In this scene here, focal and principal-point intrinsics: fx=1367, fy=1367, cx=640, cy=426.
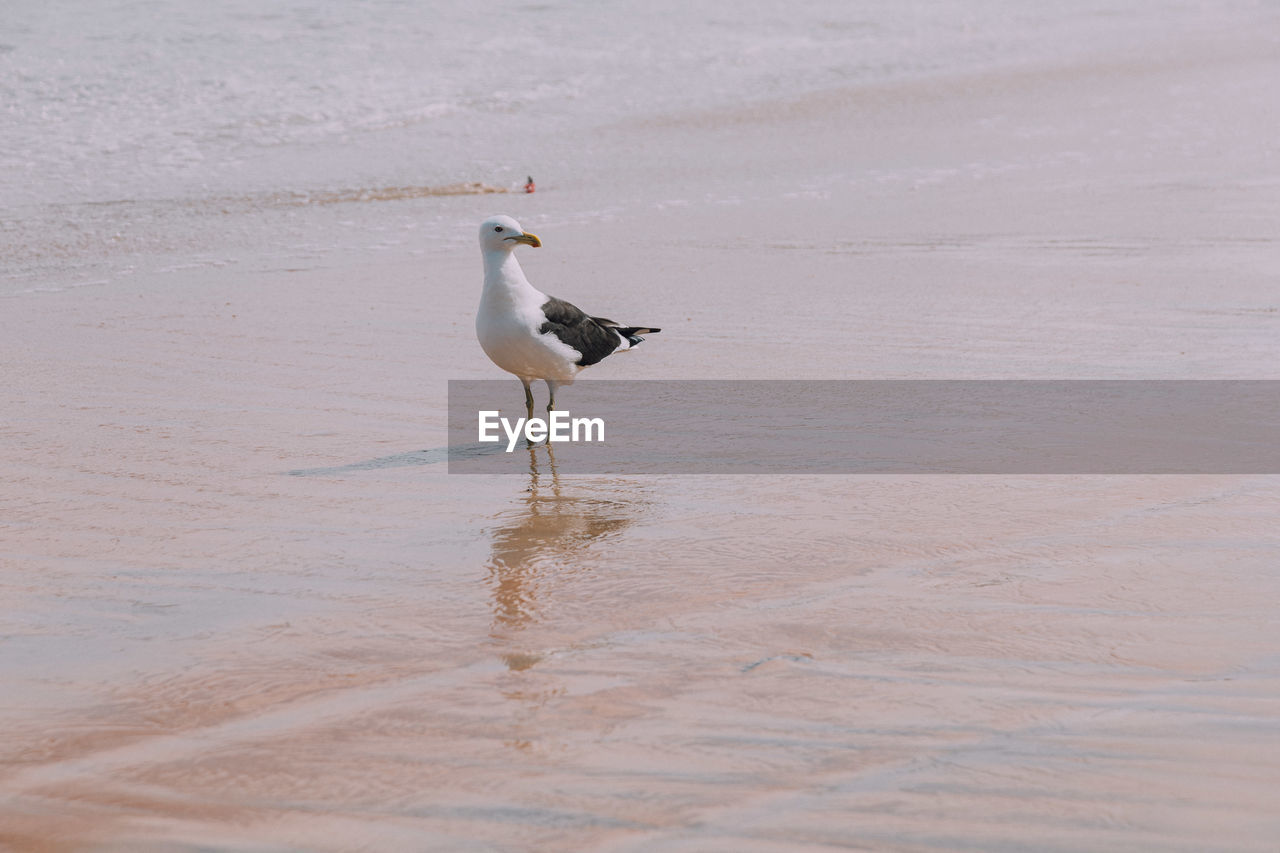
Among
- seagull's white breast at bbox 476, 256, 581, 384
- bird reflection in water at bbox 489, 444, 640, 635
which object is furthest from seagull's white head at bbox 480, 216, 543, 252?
bird reflection in water at bbox 489, 444, 640, 635

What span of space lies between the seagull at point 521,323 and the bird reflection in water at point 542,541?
0.48 m

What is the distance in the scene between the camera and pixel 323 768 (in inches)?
109

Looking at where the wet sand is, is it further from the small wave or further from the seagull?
the small wave

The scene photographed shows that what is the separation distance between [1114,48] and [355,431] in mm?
19494

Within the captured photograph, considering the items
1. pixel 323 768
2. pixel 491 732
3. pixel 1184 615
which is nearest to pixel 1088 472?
pixel 1184 615

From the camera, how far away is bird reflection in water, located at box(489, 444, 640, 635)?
3.74m

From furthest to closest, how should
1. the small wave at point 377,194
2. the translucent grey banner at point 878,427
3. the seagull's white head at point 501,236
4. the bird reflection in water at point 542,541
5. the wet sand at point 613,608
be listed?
the small wave at point 377,194, the seagull's white head at point 501,236, the translucent grey banner at point 878,427, the bird reflection in water at point 542,541, the wet sand at point 613,608

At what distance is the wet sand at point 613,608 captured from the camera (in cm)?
261

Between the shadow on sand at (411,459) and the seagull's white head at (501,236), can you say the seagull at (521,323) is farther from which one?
the shadow on sand at (411,459)

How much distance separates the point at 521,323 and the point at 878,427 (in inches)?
58.3

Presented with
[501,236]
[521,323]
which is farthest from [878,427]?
[501,236]

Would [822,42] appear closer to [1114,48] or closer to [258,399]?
[1114,48]

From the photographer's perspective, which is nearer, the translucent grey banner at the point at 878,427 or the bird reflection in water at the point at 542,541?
the bird reflection in water at the point at 542,541

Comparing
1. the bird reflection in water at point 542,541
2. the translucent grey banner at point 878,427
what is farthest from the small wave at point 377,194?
the bird reflection in water at point 542,541
